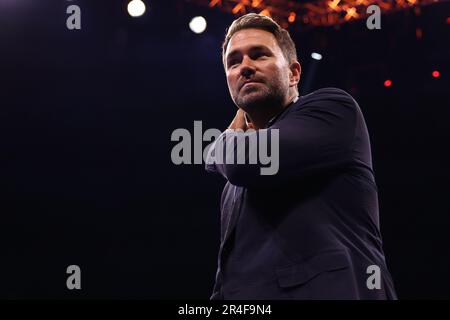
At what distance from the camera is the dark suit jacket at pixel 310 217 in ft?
3.38

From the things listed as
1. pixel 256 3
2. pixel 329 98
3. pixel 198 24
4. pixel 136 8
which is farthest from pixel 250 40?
pixel 198 24

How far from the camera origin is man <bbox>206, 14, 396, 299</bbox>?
103 cm

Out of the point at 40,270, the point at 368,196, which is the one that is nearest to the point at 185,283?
the point at 40,270

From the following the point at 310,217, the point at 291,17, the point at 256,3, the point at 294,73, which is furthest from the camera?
the point at 291,17

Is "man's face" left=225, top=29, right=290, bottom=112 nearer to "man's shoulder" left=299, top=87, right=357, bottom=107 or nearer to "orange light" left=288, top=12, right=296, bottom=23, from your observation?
"man's shoulder" left=299, top=87, right=357, bottom=107

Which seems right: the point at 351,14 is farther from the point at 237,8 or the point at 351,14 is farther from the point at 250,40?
the point at 250,40

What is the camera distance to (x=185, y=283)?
4805 mm

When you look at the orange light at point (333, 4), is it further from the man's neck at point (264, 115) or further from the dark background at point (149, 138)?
the man's neck at point (264, 115)

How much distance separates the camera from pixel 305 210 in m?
1.09

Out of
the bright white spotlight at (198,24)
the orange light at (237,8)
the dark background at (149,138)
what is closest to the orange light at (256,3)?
the orange light at (237,8)

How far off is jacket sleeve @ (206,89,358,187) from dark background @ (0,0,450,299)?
3.23 meters

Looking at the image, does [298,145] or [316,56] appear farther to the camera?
Answer: [316,56]

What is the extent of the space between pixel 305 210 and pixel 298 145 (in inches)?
5.4
